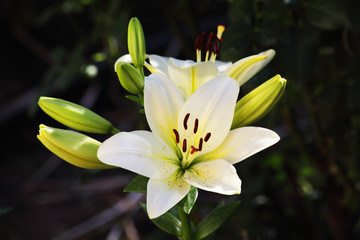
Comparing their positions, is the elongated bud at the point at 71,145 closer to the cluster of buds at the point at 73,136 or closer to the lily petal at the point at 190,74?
the cluster of buds at the point at 73,136

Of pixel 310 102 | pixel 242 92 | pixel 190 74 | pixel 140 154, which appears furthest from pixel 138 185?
pixel 310 102

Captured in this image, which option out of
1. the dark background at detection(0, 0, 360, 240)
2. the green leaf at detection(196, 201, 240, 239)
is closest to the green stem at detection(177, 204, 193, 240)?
the green leaf at detection(196, 201, 240, 239)

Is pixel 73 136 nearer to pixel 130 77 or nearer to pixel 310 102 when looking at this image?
pixel 130 77

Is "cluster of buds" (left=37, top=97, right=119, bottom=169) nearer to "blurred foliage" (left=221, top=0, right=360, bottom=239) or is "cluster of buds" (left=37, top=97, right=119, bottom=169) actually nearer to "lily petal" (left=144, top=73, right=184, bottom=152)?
"lily petal" (left=144, top=73, right=184, bottom=152)

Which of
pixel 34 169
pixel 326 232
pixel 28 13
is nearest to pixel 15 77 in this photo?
pixel 34 169

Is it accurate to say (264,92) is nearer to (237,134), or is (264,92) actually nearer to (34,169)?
(237,134)
